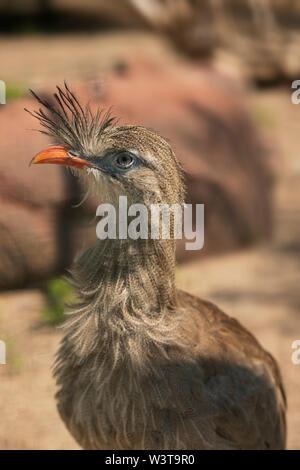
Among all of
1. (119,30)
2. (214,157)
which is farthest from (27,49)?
(214,157)

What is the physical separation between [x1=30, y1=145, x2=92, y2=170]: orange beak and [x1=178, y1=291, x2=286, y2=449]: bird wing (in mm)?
564

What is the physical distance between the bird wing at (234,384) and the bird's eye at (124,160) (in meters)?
0.51

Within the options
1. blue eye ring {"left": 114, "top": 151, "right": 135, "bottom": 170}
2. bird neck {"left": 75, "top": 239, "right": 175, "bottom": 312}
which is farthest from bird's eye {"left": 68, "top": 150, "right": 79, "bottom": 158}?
bird neck {"left": 75, "top": 239, "right": 175, "bottom": 312}

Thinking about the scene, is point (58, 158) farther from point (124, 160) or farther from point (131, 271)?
point (131, 271)

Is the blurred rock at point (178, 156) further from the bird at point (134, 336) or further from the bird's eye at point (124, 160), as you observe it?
the bird's eye at point (124, 160)

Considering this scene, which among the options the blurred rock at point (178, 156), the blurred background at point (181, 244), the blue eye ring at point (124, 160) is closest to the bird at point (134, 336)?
the blue eye ring at point (124, 160)

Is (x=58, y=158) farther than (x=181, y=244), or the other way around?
(x=181, y=244)

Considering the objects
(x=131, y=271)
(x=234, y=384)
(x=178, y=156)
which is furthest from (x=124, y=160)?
(x=178, y=156)

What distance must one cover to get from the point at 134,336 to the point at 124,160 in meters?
0.49

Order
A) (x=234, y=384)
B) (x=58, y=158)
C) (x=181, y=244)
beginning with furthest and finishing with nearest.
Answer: (x=181, y=244) → (x=234, y=384) → (x=58, y=158)

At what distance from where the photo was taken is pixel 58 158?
5.58ft

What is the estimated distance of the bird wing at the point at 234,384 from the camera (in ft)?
6.33

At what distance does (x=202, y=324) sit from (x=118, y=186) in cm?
56

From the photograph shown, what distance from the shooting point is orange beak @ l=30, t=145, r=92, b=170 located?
168 cm
